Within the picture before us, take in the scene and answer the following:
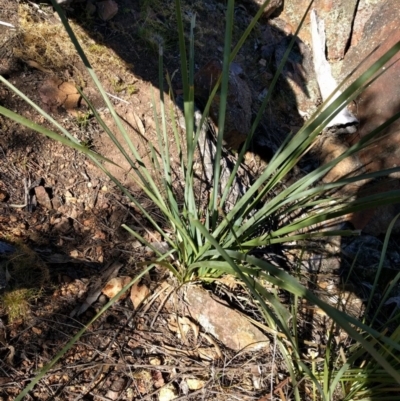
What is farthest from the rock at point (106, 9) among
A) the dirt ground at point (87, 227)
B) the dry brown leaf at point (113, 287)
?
the dry brown leaf at point (113, 287)

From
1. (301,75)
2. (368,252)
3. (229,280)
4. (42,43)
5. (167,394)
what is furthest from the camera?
(301,75)

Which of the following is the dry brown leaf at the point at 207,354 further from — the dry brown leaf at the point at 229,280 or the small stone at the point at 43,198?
the small stone at the point at 43,198

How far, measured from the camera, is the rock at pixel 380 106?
2.55 meters

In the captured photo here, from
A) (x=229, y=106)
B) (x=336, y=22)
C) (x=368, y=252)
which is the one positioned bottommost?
(x=368, y=252)

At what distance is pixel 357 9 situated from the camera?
11.0 feet

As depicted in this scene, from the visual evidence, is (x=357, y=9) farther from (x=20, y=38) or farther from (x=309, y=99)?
(x=20, y=38)

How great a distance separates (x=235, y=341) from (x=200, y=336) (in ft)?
0.42

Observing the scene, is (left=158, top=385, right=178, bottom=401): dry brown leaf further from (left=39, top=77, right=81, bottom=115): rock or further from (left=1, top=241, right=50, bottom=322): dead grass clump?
(left=39, top=77, right=81, bottom=115): rock

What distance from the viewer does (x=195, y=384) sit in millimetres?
1423

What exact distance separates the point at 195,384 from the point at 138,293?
1.24ft

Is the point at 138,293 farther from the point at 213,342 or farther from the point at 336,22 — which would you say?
the point at 336,22

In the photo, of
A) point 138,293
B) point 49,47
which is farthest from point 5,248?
point 49,47

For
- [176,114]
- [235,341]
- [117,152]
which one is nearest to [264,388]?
[235,341]

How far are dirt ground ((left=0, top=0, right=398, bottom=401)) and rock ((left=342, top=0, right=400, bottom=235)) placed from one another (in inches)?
24.2
